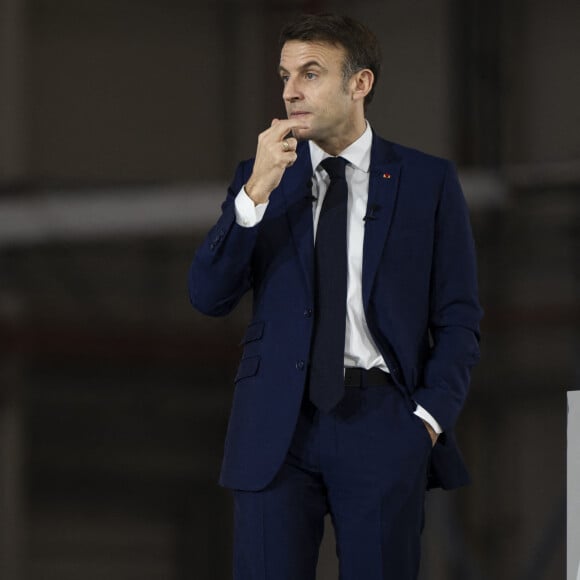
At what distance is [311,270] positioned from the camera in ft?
5.90

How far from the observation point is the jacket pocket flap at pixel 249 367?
1.81 meters

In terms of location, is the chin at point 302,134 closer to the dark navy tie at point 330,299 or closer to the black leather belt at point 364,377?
the dark navy tie at point 330,299

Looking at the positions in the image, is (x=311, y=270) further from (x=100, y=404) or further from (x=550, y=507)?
(x=550, y=507)

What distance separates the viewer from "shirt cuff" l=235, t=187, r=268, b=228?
174cm

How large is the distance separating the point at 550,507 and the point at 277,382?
1577mm

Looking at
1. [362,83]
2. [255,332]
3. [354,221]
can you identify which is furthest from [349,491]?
[362,83]

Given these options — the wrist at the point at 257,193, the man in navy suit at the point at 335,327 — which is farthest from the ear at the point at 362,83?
the wrist at the point at 257,193

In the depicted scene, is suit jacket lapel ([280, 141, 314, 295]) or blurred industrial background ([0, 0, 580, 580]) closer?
suit jacket lapel ([280, 141, 314, 295])

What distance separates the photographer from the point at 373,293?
5.88ft

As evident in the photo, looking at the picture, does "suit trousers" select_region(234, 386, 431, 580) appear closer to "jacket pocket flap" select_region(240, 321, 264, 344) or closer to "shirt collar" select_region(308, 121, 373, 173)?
"jacket pocket flap" select_region(240, 321, 264, 344)

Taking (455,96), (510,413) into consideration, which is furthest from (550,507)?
(455,96)

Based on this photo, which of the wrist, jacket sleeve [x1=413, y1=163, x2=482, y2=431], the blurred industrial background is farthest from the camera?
the blurred industrial background

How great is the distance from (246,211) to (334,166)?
19 centimetres

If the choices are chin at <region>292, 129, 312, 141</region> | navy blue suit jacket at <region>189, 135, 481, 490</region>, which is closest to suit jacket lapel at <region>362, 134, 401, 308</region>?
navy blue suit jacket at <region>189, 135, 481, 490</region>
